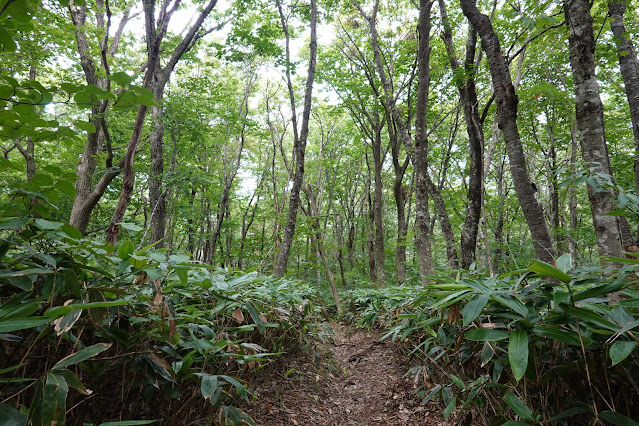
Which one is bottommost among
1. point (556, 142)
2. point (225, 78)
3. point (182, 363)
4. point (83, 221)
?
point (182, 363)

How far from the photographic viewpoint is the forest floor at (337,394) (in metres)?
2.84

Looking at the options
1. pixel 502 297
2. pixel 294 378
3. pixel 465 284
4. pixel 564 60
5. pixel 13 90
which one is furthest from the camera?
pixel 564 60

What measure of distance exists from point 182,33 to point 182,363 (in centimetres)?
1116

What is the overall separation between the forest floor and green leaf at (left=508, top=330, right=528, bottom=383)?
1.83 meters

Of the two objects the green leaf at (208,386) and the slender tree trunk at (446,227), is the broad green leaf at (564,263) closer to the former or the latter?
the green leaf at (208,386)

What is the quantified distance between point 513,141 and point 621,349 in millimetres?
3079

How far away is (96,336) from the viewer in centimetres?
139

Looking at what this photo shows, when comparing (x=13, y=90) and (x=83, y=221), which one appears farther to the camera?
(x=83, y=221)

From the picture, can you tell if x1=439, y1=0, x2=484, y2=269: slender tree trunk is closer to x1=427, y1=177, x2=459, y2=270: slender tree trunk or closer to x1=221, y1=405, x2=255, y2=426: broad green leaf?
x1=427, y1=177, x2=459, y2=270: slender tree trunk

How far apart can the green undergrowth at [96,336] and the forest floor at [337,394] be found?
1352 millimetres

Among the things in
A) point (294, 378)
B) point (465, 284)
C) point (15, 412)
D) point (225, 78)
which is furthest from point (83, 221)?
point (225, 78)

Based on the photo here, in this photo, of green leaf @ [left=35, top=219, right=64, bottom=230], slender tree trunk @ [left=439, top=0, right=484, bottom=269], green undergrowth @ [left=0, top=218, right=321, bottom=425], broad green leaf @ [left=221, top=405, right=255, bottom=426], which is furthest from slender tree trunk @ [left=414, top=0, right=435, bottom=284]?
green leaf @ [left=35, top=219, right=64, bottom=230]

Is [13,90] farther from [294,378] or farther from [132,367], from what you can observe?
[294,378]

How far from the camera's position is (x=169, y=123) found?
9336 millimetres
